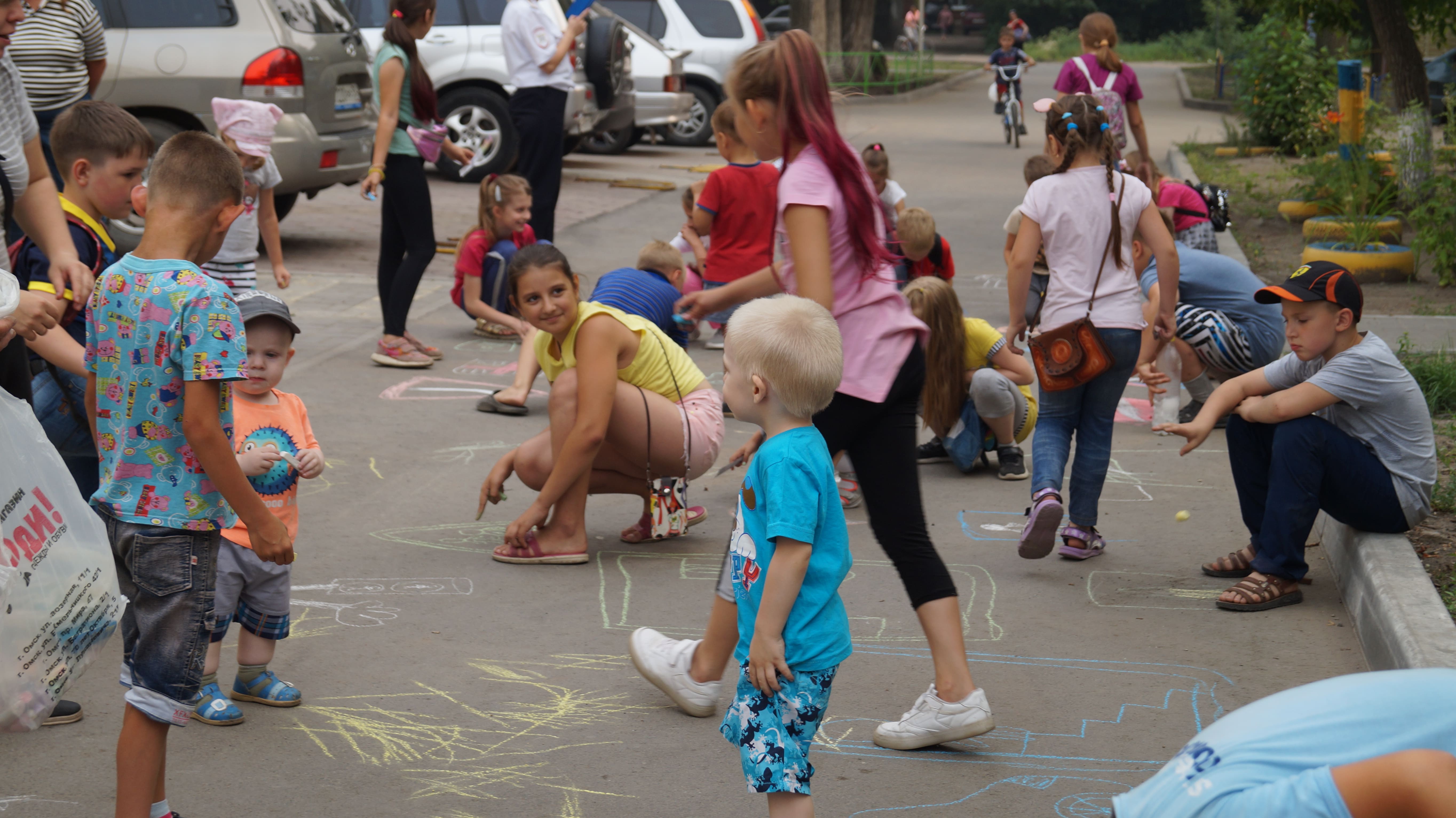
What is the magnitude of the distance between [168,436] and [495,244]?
16.8 ft

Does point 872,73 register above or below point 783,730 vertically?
above

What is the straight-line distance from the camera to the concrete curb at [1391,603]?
3.52m

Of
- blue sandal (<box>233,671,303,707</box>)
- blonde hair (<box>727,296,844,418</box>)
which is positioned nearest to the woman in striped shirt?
blue sandal (<box>233,671,303,707</box>)

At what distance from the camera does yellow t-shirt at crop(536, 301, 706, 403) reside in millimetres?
4656

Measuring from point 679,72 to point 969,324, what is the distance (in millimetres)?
11847

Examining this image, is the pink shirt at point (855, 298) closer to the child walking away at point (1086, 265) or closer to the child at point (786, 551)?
the child at point (786, 551)

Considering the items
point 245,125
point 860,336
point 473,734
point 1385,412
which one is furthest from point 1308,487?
point 245,125

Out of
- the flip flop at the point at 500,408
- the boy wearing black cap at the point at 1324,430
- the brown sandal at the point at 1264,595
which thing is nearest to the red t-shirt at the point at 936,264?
the flip flop at the point at 500,408

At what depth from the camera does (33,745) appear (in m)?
3.27

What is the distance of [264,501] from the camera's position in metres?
3.31

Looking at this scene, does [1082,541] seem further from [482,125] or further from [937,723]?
[482,125]

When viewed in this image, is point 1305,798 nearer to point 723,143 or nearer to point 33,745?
point 33,745

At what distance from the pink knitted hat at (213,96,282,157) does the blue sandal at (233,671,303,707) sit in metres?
2.90

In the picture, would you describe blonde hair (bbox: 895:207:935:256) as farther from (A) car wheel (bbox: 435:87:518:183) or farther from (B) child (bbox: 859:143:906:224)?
(A) car wheel (bbox: 435:87:518:183)
